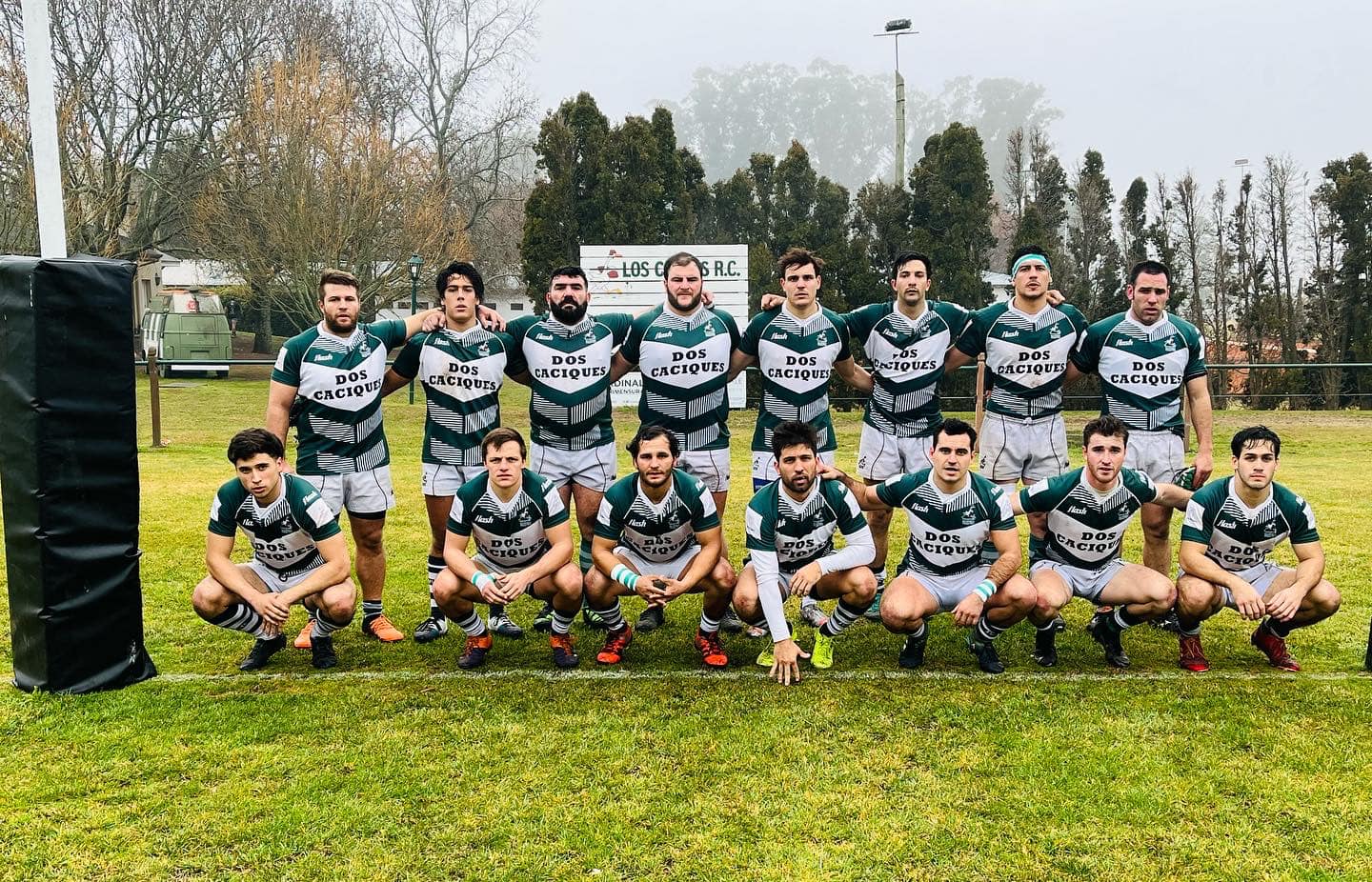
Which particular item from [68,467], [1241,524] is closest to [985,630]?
[1241,524]

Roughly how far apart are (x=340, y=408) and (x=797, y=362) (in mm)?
2439

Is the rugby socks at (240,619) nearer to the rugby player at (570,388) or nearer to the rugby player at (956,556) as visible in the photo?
the rugby player at (570,388)

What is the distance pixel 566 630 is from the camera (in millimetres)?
4832

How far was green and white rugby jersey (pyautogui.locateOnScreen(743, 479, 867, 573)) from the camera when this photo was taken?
15.1 feet

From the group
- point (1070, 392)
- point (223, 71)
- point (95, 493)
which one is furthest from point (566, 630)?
point (223, 71)

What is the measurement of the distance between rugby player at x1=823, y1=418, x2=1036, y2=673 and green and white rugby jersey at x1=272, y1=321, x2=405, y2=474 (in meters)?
2.71

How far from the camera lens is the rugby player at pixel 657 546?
4.55 meters

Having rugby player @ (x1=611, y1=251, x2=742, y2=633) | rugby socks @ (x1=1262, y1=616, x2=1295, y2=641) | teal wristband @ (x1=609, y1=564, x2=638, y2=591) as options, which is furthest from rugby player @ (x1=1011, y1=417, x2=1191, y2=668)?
teal wristband @ (x1=609, y1=564, x2=638, y2=591)

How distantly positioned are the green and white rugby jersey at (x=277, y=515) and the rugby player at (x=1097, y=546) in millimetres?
3343

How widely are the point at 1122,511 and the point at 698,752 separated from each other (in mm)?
2404

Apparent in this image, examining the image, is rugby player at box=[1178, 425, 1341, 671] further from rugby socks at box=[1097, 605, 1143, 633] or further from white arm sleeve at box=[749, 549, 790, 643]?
white arm sleeve at box=[749, 549, 790, 643]

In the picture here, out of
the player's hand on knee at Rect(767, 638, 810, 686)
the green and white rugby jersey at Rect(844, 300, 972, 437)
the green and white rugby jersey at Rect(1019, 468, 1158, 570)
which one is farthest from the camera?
the green and white rugby jersey at Rect(844, 300, 972, 437)

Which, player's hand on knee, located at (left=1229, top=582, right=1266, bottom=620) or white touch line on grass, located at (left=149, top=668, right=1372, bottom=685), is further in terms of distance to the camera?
white touch line on grass, located at (left=149, top=668, right=1372, bottom=685)

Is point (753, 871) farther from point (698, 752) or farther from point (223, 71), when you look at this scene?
point (223, 71)
